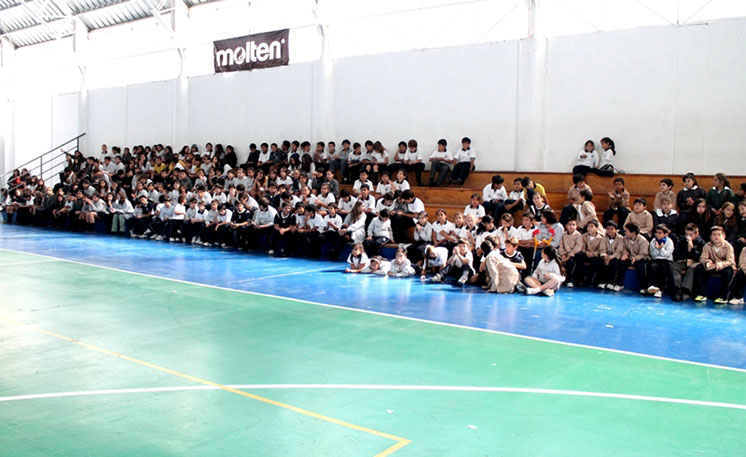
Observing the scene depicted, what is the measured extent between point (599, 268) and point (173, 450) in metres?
8.74

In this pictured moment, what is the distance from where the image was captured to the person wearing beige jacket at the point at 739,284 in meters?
10.1

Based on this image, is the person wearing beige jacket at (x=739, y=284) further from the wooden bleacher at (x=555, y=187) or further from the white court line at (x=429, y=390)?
the white court line at (x=429, y=390)

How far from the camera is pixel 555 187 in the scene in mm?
15250

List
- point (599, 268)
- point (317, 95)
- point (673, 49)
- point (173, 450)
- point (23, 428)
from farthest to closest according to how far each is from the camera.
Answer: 1. point (317, 95)
2. point (673, 49)
3. point (599, 268)
4. point (23, 428)
5. point (173, 450)

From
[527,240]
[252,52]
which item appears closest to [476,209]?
[527,240]

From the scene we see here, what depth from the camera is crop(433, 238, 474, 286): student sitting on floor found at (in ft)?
38.0

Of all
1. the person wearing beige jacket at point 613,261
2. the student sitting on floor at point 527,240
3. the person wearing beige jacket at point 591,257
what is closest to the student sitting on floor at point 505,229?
the student sitting on floor at point 527,240

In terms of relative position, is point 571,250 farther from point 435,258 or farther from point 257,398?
point 257,398

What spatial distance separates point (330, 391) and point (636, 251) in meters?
7.38

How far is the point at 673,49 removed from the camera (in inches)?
562

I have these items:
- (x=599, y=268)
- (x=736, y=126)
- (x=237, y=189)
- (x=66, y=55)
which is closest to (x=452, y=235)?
(x=599, y=268)

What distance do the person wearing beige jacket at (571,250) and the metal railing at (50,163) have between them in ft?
73.0

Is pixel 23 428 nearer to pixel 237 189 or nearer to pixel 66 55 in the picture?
pixel 237 189

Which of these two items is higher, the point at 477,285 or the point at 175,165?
the point at 175,165
